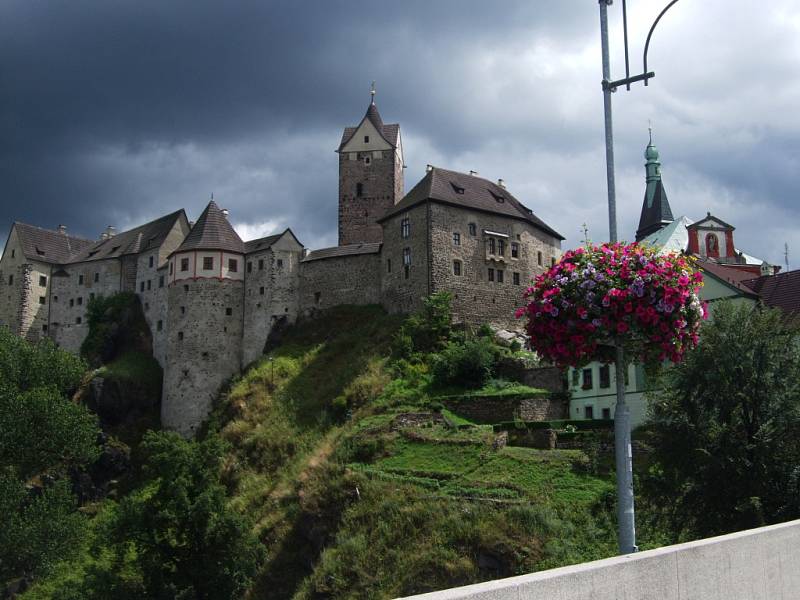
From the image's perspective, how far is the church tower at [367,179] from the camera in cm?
7062

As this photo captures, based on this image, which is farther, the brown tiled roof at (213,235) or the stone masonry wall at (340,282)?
the brown tiled roof at (213,235)

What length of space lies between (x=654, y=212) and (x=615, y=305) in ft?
302

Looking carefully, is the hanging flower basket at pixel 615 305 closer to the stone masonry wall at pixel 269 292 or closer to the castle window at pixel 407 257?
the castle window at pixel 407 257

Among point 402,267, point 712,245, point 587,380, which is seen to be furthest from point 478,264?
point 712,245

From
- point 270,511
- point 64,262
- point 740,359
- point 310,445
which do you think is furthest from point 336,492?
point 64,262

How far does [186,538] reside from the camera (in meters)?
35.2

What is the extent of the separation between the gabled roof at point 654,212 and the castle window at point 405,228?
48198mm

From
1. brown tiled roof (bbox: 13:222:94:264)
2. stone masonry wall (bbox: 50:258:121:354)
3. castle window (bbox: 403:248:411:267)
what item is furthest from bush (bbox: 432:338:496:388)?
brown tiled roof (bbox: 13:222:94:264)

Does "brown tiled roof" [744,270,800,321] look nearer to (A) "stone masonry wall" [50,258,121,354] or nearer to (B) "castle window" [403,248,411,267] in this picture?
(B) "castle window" [403,248,411,267]

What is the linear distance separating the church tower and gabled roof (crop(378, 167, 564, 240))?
10.3 m

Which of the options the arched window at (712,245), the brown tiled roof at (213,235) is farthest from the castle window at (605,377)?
the arched window at (712,245)

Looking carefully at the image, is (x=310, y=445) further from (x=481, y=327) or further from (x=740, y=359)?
(x=740, y=359)

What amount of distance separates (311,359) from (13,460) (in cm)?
1964

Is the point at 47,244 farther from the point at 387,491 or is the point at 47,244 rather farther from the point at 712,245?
the point at 712,245
